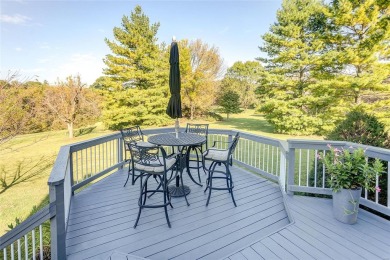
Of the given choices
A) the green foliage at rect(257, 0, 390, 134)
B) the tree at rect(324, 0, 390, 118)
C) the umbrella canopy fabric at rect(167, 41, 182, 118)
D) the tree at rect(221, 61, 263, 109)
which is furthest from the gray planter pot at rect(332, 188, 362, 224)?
the tree at rect(221, 61, 263, 109)

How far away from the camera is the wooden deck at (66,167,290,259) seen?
2.36 metres

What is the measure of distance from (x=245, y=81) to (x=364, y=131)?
90.6 ft

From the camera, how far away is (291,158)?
137 inches

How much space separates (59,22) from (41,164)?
6297 mm

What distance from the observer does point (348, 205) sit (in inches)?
107

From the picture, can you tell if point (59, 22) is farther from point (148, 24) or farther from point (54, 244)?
point (54, 244)

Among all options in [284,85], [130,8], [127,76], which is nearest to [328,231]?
[284,85]

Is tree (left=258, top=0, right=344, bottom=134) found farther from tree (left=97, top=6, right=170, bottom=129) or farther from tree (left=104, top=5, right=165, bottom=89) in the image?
tree (left=104, top=5, right=165, bottom=89)

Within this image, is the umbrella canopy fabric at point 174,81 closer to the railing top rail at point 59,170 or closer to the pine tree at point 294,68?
the railing top rail at point 59,170

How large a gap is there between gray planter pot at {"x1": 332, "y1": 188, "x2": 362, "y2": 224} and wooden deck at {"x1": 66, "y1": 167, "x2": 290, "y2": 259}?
0.70 m

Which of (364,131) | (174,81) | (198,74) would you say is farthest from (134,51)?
(364,131)

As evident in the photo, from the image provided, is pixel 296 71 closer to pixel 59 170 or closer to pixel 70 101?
pixel 70 101

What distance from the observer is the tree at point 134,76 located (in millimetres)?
15633

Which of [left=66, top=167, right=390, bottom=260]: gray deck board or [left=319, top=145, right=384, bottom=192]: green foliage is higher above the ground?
[left=319, top=145, right=384, bottom=192]: green foliage
